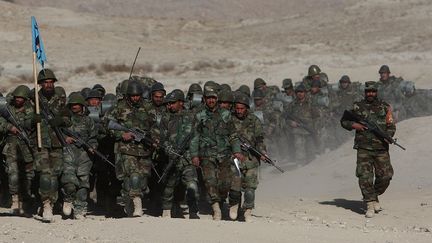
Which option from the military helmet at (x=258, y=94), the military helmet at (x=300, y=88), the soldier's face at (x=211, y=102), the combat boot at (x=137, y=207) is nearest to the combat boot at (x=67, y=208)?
the combat boot at (x=137, y=207)

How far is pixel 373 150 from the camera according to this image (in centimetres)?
1352

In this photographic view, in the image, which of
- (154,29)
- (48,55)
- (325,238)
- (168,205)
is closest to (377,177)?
(168,205)

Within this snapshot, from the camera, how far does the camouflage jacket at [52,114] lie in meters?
12.2

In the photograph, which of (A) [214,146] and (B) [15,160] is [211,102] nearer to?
(A) [214,146]

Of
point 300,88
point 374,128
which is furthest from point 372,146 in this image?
point 300,88

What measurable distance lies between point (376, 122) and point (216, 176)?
8.09 feet

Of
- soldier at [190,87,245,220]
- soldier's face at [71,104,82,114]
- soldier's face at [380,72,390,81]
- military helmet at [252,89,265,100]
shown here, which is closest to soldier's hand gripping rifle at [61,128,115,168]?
soldier's face at [71,104,82,114]

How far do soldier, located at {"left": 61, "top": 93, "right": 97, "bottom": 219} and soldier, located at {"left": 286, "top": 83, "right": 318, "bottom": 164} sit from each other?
8748 millimetres

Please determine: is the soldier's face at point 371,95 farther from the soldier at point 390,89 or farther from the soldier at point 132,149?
the soldier at point 390,89

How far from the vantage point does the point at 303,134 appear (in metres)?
21.0

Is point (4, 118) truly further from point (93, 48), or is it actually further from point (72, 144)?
point (93, 48)

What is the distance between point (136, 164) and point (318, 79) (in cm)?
965

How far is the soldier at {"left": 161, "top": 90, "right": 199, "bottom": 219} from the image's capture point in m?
12.6

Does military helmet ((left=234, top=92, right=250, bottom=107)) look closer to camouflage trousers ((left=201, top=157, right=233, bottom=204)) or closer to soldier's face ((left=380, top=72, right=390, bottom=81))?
camouflage trousers ((left=201, top=157, right=233, bottom=204))
